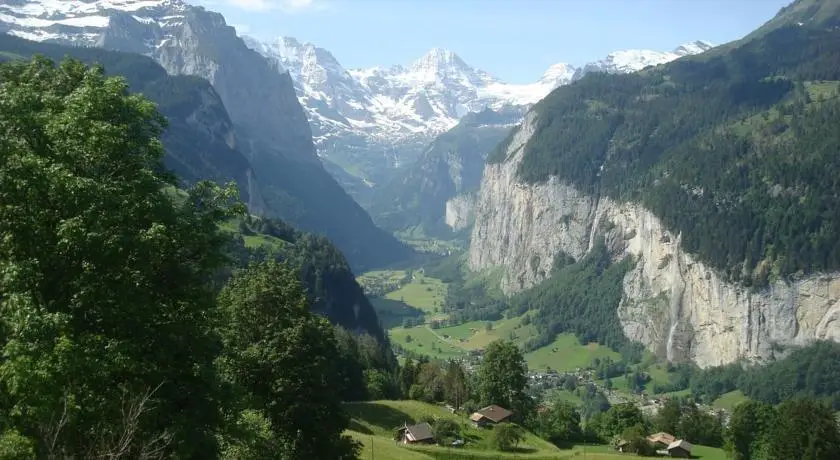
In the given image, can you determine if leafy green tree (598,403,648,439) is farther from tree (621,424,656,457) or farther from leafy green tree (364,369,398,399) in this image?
leafy green tree (364,369,398,399)

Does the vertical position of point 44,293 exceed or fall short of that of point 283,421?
it exceeds it

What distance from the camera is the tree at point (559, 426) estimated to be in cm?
11025

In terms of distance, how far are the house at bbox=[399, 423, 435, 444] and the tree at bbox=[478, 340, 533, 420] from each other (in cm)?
2889

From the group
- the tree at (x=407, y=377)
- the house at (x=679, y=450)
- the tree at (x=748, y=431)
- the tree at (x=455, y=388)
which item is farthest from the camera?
the tree at (x=407, y=377)

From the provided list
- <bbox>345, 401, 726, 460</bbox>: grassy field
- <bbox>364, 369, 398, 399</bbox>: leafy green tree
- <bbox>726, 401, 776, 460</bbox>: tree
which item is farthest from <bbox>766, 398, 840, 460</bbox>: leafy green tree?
<bbox>364, 369, 398, 399</bbox>: leafy green tree

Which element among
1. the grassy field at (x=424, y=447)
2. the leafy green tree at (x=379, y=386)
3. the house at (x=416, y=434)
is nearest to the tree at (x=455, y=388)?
the leafy green tree at (x=379, y=386)

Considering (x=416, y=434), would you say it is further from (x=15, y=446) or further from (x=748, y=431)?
(x=15, y=446)

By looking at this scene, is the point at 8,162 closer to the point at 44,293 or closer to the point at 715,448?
the point at 44,293

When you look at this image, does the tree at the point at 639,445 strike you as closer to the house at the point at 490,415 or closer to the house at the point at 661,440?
the house at the point at 661,440

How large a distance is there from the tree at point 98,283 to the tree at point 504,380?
8744cm

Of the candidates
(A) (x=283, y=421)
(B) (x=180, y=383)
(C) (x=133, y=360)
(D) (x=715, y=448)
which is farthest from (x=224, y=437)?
(D) (x=715, y=448)

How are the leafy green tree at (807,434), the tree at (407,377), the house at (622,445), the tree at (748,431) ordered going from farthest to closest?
1. the tree at (407,377)
2. the tree at (748,431)
3. the house at (622,445)
4. the leafy green tree at (807,434)

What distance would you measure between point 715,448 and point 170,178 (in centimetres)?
12373

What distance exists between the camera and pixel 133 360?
22156mm
